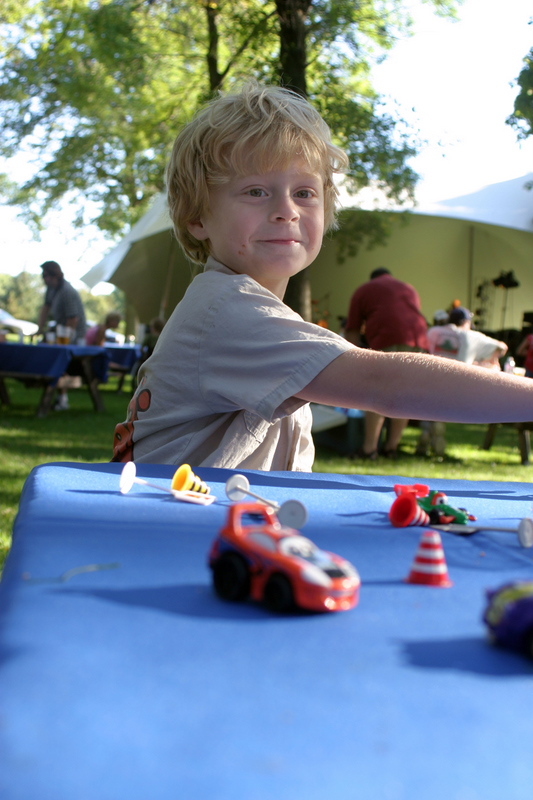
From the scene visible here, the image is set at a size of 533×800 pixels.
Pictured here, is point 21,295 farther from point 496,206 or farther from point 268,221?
point 268,221

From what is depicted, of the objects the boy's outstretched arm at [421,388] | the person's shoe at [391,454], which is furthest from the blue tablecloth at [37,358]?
the boy's outstretched arm at [421,388]

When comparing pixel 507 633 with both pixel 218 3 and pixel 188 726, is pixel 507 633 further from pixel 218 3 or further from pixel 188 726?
pixel 218 3

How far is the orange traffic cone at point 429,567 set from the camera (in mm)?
574

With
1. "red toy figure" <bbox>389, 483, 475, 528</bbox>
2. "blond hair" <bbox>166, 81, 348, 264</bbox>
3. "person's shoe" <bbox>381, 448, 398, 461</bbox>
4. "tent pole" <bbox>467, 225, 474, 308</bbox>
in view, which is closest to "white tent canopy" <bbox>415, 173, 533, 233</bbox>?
"tent pole" <bbox>467, 225, 474, 308</bbox>

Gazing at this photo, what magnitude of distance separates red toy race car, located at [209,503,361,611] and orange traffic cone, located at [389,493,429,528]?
0.93ft

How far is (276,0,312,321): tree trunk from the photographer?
6.69 metres

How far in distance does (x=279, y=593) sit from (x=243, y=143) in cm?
101

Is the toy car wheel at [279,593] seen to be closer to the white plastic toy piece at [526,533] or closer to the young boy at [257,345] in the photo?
the white plastic toy piece at [526,533]

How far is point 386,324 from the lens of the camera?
5781 millimetres

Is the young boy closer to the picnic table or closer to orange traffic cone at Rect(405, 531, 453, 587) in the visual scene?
orange traffic cone at Rect(405, 531, 453, 587)

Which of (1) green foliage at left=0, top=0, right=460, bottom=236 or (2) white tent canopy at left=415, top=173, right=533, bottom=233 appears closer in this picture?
(1) green foliage at left=0, top=0, right=460, bottom=236

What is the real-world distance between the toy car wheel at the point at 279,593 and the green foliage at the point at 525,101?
96.1 inches

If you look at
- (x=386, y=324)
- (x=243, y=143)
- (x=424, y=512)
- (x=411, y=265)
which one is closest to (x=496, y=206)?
(x=411, y=265)

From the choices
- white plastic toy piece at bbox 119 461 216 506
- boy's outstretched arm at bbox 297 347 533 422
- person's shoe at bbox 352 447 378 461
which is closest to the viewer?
white plastic toy piece at bbox 119 461 216 506
